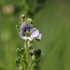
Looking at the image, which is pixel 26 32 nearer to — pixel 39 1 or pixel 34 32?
pixel 34 32

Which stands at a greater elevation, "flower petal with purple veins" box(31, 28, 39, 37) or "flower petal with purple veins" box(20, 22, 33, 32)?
"flower petal with purple veins" box(20, 22, 33, 32)

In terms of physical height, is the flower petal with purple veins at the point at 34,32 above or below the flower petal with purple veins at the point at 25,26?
below

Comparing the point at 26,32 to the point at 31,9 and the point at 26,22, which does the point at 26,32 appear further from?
the point at 31,9

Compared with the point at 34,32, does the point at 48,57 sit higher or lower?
higher

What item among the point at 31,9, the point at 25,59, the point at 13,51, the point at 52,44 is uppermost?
the point at 31,9

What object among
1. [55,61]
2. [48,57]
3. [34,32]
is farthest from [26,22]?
[48,57]

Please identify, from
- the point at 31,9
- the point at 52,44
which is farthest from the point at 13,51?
the point at 52,44

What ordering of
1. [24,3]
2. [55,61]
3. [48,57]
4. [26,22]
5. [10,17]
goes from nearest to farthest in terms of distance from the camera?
1. [26,22]
2. [55,61]
3. [48,57]
4. [24,3]
5. [10,17]

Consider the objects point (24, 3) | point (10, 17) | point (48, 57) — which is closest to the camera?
point (48, 57)

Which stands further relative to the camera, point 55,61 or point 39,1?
point 39,1
